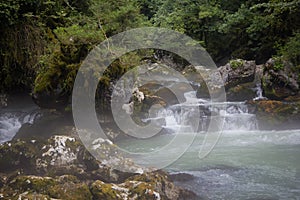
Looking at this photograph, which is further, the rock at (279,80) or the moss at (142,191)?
the rock at (279,80)

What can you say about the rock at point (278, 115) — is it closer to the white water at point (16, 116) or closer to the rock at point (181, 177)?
the rock at point (181, 177)

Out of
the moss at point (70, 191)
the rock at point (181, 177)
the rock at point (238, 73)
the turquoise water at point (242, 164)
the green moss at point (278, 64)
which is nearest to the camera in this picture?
the moss at point (70, 191)

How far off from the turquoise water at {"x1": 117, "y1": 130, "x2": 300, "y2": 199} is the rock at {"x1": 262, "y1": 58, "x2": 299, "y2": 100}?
2.03m

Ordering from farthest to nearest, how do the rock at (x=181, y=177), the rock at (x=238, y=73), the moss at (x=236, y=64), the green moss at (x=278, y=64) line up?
the moss at (x=236, y=64)
the rock at (x=238, y=73)
the green moss at (x=278, y=64)
the rock at (x=181, y=177)

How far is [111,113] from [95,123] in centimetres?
53

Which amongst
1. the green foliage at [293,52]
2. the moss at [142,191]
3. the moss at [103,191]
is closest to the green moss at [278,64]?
the green foliage at [293,52]

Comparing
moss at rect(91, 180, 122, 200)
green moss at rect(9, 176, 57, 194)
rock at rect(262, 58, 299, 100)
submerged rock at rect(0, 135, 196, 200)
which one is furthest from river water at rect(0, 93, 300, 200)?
green moss at rect(9, 176, 57, 194)

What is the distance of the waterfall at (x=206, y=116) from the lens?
33.2ft

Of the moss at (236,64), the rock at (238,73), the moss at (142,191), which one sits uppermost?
the moss at (236,64)

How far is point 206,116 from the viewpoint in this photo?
10555 mm

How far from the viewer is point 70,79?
305 inches

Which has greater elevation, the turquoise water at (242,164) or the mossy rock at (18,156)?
the mossy rock at (18,156)

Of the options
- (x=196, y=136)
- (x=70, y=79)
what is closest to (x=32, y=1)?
(x=70, y=79)

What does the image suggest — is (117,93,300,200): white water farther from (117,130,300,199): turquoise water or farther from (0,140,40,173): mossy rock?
(0,140,40,173): mossy rock
